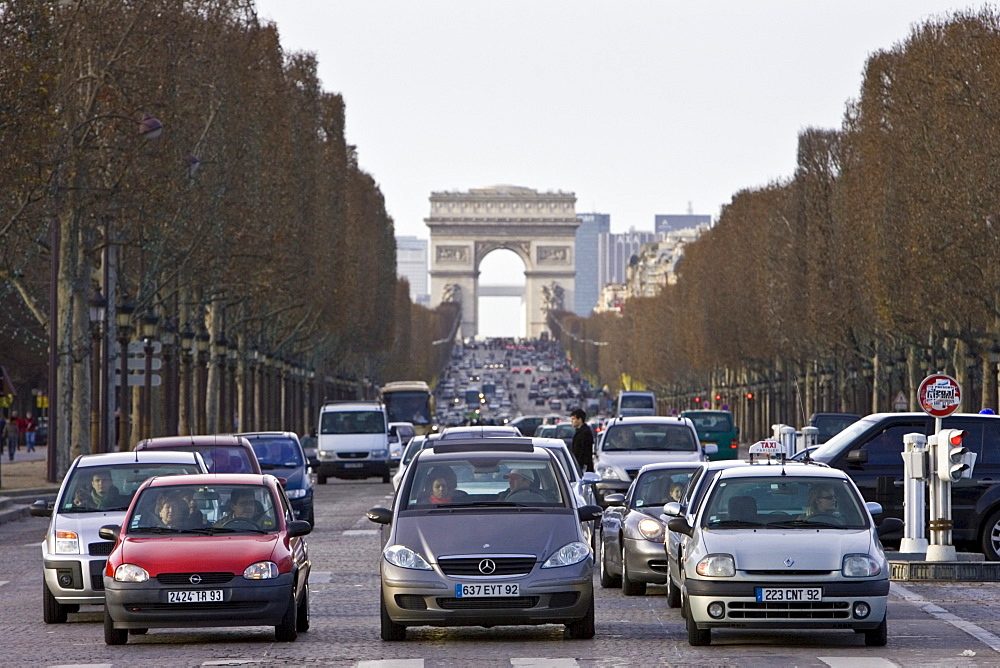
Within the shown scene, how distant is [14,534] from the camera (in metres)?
30.7

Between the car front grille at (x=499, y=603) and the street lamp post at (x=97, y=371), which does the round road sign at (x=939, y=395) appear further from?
the street lamp post at (x=97, y=371)

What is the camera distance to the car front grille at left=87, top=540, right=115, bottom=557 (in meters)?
16.6

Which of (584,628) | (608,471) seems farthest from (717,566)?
(608,471)

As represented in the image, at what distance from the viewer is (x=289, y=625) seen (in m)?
14.8

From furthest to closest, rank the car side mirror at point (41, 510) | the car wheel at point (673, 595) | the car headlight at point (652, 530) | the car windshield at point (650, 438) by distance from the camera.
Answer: the car windshield at point (650, 438) < the car headlight at point (652, 530) < the car wheel at point (673, 595) < the car side mirror at point (41, 510)

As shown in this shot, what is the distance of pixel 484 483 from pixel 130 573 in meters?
2.68

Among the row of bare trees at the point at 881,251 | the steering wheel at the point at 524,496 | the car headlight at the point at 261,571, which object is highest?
the row of bare trees at the point at 881,251

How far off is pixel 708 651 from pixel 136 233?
36.0 metres

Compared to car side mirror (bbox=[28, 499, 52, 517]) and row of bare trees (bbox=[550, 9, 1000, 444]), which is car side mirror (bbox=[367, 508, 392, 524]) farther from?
row of bare trees (bbox=[550, 9, 1000, 444])

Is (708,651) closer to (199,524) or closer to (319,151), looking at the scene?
(199,524)

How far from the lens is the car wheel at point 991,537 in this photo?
2238 cm

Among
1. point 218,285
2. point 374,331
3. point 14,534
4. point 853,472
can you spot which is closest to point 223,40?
point 218,285

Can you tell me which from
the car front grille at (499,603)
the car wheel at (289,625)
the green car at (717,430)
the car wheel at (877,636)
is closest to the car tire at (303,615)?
the car wheel at (289,625)

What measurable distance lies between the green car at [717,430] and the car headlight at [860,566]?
3949 cm
